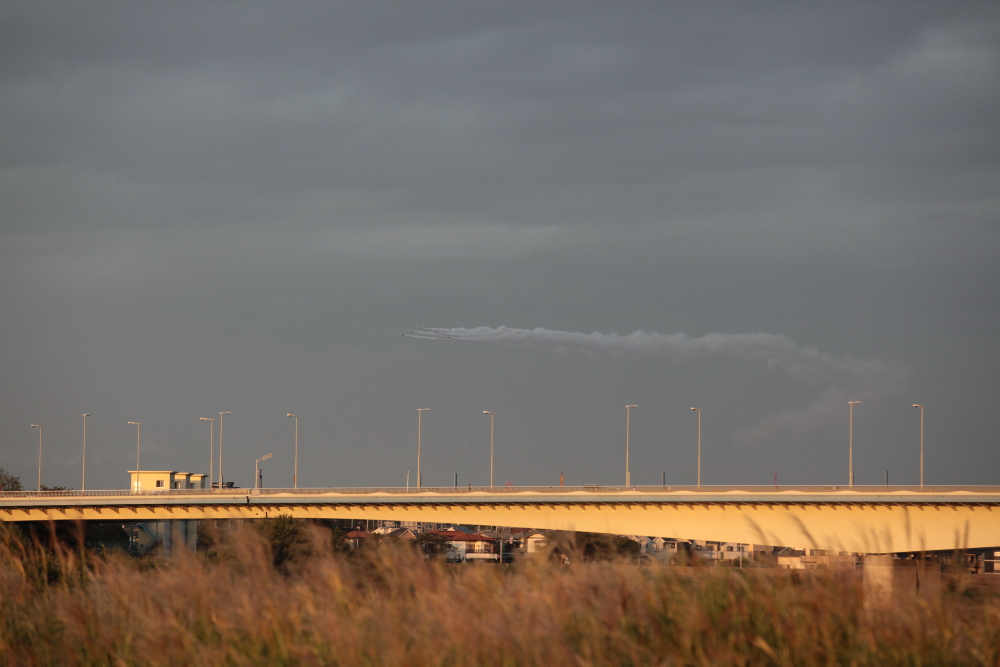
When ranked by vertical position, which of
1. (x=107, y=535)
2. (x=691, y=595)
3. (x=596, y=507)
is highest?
(x=691, y=595)

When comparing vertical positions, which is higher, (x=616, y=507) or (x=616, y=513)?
(x=616, y=507)

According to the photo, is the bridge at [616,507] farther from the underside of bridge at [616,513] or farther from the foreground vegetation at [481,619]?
the foreground vegetation at [481,619]

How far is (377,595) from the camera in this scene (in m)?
11.5

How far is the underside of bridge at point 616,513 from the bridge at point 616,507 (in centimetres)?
8

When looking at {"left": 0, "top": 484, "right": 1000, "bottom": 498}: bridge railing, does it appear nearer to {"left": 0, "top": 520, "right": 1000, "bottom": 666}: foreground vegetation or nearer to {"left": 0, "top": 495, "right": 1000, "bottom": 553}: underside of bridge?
{"left": 0, "top": 495, "right": 1000, "bottom": 553}: underside of bridge

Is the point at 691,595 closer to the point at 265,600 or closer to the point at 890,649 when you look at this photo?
the point at 890,649

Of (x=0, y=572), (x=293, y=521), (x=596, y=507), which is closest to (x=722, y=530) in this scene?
(x=596, y=507)

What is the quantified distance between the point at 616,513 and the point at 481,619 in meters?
69.2

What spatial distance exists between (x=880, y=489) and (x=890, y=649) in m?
67.6

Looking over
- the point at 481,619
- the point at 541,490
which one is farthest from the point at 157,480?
the point at 481,619

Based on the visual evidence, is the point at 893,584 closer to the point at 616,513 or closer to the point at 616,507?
the point at 616,513

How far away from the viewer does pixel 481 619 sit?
10.1 meters

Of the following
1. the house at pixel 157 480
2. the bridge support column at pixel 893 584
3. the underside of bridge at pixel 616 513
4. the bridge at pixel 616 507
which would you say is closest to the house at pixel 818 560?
the bridge support column at pixel 893 584

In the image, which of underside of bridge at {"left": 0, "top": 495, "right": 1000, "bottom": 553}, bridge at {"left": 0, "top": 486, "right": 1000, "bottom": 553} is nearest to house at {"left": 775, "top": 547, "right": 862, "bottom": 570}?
bridge at {"left": 0, "top": 486, "right": 1000, "bottom": 553}
